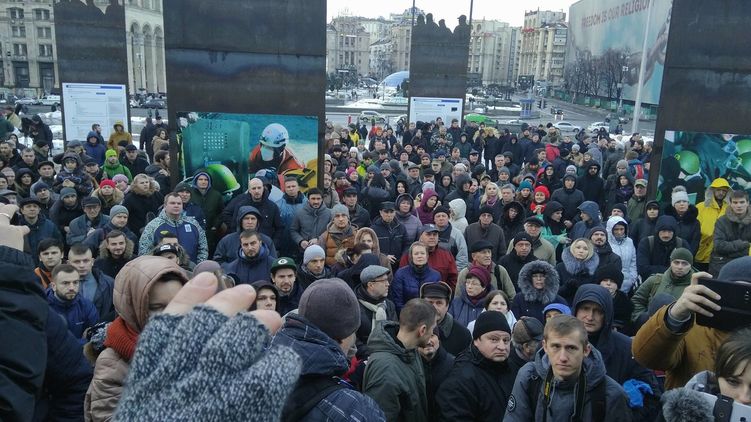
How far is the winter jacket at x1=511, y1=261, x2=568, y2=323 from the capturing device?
506cm

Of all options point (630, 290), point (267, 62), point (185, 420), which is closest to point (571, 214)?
point (630, 290)

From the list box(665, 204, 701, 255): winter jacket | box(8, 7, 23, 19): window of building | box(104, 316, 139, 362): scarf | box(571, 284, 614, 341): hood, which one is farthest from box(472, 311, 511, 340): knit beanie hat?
box(8, 7, 23, 19): window of building

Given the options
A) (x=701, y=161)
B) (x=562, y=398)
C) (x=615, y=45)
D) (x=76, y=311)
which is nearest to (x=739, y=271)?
(x=562, y=398)

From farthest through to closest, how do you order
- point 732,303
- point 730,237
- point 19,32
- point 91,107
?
point 19,32
point 91,107
point 730,237
point 732,303

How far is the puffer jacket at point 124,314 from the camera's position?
193 cm

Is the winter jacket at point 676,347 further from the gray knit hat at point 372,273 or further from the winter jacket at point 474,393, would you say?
the gray knit hat at point 372,273

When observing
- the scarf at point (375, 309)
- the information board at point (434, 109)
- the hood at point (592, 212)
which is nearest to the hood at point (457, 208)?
the hood at point (592, 212)

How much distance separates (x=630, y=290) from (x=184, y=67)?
21.6 feet

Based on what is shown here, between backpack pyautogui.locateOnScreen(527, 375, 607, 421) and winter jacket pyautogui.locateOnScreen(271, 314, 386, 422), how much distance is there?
4.08ft

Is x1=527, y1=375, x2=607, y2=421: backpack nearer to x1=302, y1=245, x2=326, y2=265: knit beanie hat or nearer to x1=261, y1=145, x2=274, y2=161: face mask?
x1=302, y1=245, x2=326, y2=265: knit beanie hat

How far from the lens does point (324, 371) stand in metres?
2.06

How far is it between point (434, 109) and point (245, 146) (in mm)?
10771

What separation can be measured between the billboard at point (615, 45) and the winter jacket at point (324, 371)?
57312mm

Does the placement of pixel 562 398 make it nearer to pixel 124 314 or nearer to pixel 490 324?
pixel 490 324
